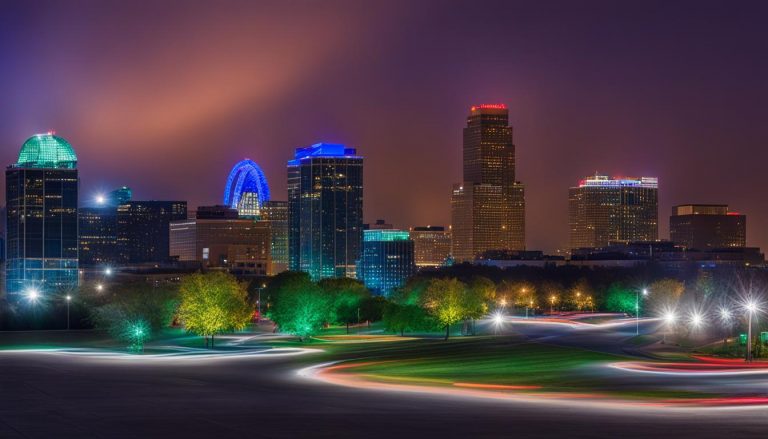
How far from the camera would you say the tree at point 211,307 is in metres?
118

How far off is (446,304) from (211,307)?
35.7m

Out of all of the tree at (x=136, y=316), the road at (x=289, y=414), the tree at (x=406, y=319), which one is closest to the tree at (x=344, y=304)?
the tree at (x=406, y=319)

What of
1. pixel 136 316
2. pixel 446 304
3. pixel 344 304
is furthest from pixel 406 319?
pixel 136 316

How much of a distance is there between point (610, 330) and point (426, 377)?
73359 mm

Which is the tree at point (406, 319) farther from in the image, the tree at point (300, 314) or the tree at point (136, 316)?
the tree at point (136, 316)

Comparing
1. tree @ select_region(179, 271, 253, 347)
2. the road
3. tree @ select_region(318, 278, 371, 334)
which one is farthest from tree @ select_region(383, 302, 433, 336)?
the road

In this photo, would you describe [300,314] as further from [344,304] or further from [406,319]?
[344,304]

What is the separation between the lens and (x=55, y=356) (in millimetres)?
99250

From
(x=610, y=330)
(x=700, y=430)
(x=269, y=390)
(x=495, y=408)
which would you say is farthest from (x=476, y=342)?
(x=700, y=430)

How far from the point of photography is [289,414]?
5488 centimetres

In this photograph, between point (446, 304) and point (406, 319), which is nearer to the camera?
point (406, 319)

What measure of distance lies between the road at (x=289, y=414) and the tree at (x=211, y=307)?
1605 inches

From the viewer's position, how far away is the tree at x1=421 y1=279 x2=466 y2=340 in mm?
143625

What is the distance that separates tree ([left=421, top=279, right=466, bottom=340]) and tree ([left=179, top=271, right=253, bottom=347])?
29.6 m
